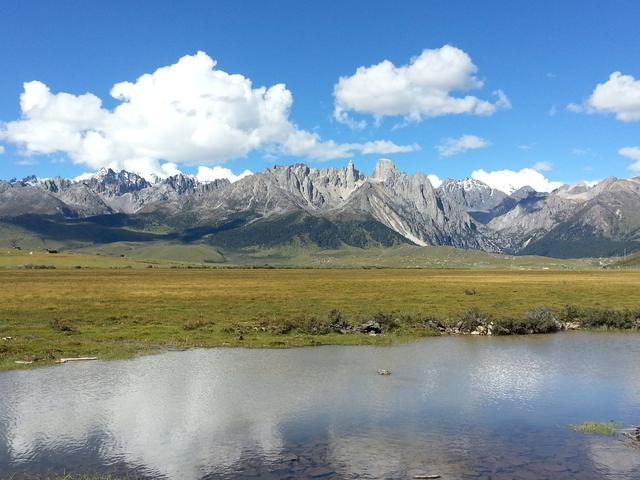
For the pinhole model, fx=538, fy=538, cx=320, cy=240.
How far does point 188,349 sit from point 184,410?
1749cm

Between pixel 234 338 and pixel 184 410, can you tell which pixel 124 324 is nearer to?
pixel 234 338

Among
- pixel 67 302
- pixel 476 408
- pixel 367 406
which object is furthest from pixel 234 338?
pixel 67 302

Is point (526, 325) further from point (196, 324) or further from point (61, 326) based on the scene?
point (61, 326)

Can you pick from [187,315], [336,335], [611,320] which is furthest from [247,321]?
[611,320]

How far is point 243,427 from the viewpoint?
24078 mm

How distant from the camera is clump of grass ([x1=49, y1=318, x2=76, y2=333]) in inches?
1969

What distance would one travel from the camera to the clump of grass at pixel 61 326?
1969 inches

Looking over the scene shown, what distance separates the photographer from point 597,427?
78.9 ft

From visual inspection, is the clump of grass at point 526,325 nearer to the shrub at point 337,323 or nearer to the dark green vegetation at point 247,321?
the dark green vegetation at point 247,321

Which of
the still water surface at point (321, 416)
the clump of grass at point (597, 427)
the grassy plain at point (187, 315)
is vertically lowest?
the grassy plain at point (187, 315)

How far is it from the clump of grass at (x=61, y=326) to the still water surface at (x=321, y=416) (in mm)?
14793

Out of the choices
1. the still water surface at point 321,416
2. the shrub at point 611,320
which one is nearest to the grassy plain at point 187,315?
the still water surface at point 321,416

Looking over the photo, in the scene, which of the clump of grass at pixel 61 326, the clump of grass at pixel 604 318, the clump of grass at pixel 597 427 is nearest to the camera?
the clump of grass at pixel 597 427

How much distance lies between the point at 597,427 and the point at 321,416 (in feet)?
40.8
